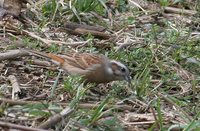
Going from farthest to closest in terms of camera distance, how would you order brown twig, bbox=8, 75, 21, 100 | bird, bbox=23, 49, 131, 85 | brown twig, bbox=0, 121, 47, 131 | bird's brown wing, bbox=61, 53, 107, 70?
bird's brown wing, bbox=61, 53, 107, 70
bird, bbox=23, 49, 131, 85
brown twig, bbox=8, 75, 21, 100
brown twig, bbox=0, 121, 47, 131

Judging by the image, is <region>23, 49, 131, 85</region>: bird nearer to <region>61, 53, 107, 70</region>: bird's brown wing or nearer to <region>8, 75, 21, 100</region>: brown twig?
<region>61, 53, 107, 70</region>: bird's brown wing

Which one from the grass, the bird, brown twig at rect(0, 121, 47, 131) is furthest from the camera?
the bird

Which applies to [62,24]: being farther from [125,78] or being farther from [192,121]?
[192,121]

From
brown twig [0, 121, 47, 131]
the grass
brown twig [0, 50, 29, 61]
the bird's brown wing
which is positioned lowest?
the grass

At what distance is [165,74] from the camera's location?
7.02 m

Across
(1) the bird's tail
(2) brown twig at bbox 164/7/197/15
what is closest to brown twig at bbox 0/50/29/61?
(1) the bird's tail

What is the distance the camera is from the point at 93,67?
6465 mm

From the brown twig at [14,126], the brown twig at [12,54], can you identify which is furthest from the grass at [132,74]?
the brown twig at [14,126]

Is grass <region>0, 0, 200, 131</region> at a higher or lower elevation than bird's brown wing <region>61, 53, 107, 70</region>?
lower

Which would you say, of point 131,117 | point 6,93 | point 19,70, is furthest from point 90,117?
point 19,70

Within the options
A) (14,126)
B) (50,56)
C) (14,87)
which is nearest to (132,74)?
(50,56)

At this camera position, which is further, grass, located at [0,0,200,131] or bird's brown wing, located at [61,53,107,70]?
bird's brown wing, located at [61,53,107,70]

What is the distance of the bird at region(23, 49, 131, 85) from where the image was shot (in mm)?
6363

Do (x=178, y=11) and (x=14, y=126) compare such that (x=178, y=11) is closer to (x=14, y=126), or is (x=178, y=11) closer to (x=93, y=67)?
(x=93, y=67)
